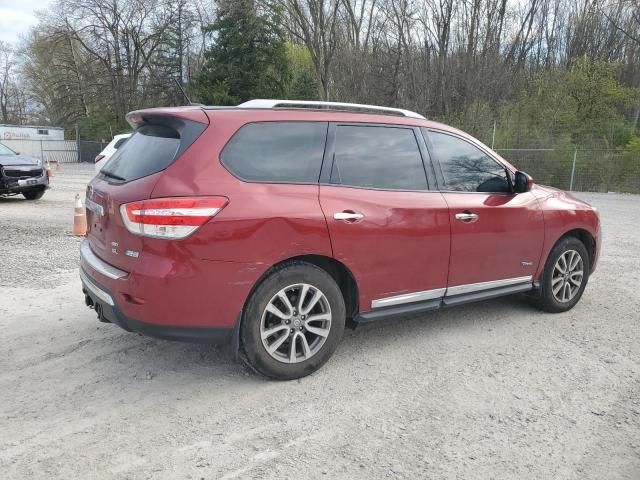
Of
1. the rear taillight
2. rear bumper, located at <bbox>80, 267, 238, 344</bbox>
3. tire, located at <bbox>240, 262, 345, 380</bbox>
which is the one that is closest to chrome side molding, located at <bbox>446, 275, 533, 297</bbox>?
tire, located at <bbox>240, 262, 345, 380</bbox>

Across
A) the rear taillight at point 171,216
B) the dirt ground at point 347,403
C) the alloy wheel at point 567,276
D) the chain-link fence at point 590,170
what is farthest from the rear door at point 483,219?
the chain-link fence at point 590,170

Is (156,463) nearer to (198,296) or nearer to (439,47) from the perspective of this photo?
(198,296)

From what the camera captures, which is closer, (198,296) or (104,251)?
(198,296)

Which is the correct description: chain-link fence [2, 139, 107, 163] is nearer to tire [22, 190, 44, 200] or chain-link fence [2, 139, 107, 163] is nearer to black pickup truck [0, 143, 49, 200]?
tire [22, 190, 44, 200]

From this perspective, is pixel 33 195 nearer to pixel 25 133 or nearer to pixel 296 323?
pixel 296 323

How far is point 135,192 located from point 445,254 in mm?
2358

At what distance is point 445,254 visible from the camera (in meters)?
4.16

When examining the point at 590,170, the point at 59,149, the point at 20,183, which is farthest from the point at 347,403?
the point at 59,149

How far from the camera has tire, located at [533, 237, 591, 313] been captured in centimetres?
504

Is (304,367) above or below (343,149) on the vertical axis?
below

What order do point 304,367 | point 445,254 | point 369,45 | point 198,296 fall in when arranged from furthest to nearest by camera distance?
point 369,45
point 445,254
point 304,367
point 198,296

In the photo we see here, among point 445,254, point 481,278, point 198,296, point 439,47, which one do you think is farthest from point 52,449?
point 439,47

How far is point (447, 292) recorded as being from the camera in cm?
429

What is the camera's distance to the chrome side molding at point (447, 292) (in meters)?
3.95
